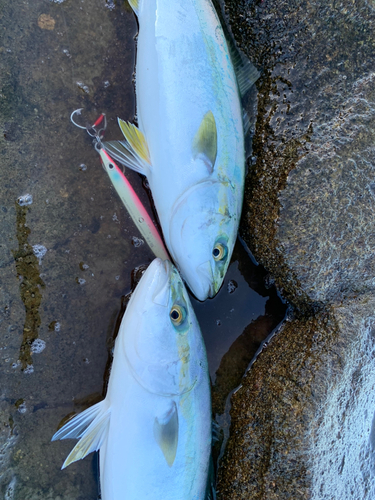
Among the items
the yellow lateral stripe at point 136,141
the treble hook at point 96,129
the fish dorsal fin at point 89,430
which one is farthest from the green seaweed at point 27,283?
the yellow lateral stripe at point 136,141

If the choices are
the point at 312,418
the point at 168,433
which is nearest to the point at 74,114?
the point at 168,433

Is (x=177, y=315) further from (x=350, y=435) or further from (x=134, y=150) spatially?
(x=350, y=435)

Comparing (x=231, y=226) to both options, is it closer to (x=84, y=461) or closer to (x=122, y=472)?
(x=122, y=472)

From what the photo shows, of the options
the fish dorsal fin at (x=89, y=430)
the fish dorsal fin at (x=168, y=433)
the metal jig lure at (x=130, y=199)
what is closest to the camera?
the fish dorsal fin at (x=168, y=433)

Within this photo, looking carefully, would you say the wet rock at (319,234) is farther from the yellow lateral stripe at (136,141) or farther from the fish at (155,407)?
the yellow lateral stripe at (136,141)

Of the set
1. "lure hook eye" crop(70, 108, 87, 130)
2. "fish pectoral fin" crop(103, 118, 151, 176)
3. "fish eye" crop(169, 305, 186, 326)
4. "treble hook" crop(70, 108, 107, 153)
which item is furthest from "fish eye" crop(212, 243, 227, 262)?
"lure hook eye" crop(70, 108, 87, 130)

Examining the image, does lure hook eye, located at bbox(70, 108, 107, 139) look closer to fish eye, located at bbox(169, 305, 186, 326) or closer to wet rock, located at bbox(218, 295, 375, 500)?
fish eye, located at bbox(169, 305, 186, 326)

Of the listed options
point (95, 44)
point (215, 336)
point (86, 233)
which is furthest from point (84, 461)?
point (95, 44)

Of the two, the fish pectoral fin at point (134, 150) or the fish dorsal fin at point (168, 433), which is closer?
the fish dorsal fin at point (168, 433)
